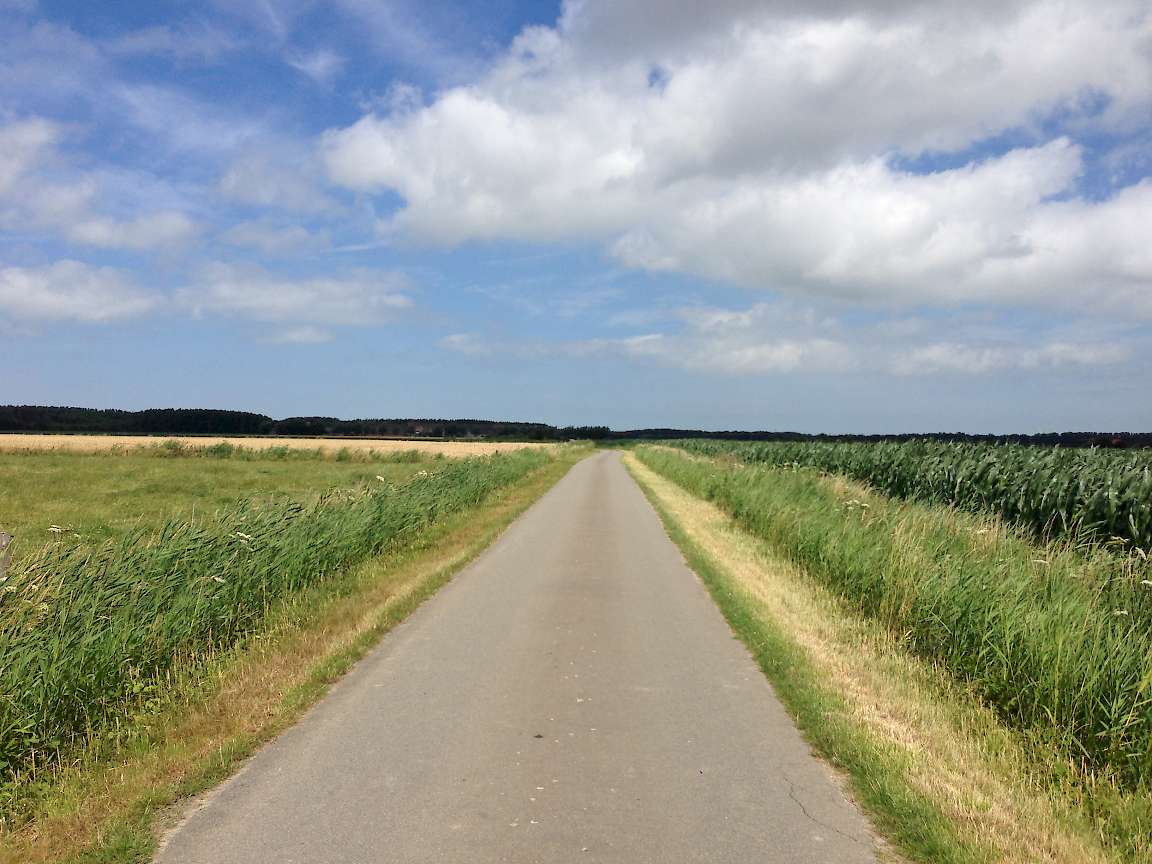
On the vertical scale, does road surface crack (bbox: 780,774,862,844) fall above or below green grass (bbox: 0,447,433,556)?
above

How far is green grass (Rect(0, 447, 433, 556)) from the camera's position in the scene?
19.8m

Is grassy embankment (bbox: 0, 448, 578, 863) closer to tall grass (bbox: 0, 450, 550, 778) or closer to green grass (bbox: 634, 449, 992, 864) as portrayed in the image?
tall grass (bbox: 0, 450, 550, 778)

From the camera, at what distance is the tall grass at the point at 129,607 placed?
5.64 m

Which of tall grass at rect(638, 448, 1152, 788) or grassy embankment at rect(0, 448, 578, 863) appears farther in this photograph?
tall grass at rect(638, 448, 1152, 788)

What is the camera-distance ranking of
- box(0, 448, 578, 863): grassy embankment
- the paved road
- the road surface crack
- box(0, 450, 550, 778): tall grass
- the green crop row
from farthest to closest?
the green crop row → box(0, 450, 550, 778): tall grass → box(0, 448, 578, 863): grassy embankment → the road surface crack → the paved road

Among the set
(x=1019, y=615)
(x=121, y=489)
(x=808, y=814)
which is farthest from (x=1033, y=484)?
(x=121, y=489)

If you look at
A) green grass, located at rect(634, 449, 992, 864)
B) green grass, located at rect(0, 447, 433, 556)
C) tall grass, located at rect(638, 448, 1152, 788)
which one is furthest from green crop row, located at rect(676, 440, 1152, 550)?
green grass, located at rect(0, 447, 433, 556)

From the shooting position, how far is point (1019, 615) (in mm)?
7203

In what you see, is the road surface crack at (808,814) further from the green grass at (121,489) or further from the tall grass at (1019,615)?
the green grass at (121,489)

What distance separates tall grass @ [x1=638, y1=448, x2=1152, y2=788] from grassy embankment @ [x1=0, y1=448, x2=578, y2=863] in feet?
20.2

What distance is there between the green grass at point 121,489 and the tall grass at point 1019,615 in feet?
30.9

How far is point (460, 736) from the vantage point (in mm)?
5648

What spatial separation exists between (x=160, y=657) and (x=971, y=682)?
7.74 metres

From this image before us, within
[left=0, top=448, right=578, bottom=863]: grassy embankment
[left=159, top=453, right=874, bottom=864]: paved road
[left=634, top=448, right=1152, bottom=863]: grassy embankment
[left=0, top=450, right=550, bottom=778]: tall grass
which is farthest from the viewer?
[left=0, top=450, right=550, bottom=778]: tall grass
